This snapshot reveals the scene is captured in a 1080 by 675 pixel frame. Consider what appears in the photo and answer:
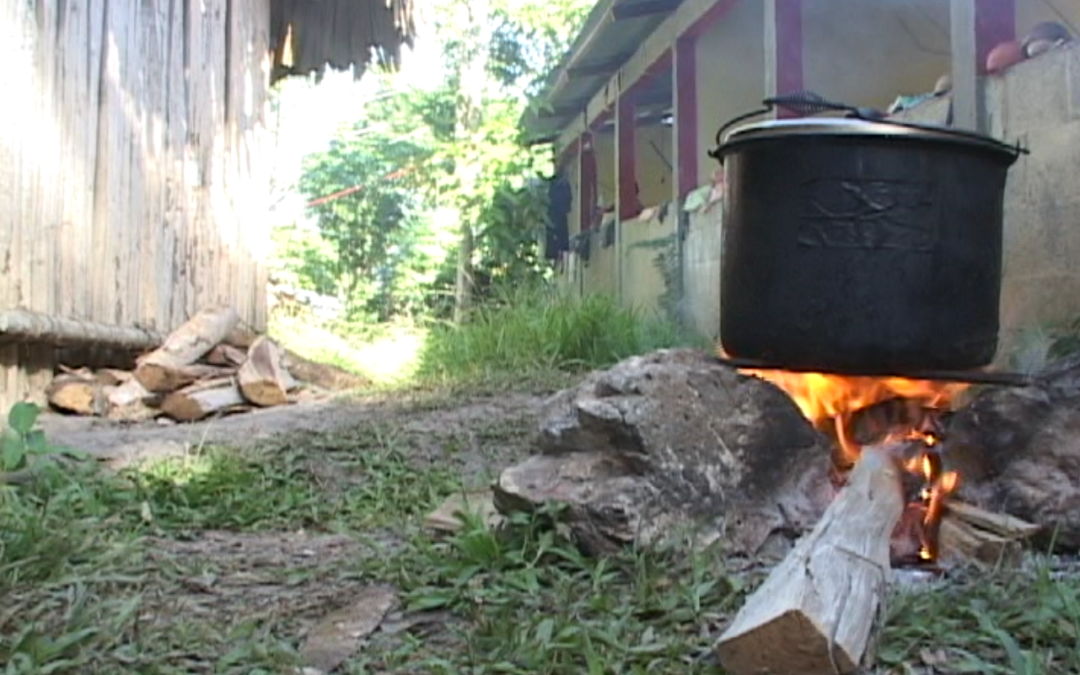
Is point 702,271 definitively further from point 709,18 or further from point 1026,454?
point 1026,454

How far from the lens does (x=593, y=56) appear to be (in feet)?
34.2

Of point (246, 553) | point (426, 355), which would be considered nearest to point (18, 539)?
point (246, 553)

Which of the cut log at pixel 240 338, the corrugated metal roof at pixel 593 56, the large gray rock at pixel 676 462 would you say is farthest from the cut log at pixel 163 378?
the corrugated metal roof at pixel 593 56

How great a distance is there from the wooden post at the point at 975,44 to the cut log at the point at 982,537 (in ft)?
7.57

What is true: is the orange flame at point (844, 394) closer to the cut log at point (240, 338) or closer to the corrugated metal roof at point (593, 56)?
the cut log at point (240, 338)

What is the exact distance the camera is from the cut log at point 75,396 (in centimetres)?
503

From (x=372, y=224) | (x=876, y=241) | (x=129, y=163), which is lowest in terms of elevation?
(x=876, y=241)

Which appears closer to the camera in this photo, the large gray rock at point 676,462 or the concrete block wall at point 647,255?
the large gray rock at point 676,462

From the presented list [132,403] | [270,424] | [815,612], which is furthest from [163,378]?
[815,612]

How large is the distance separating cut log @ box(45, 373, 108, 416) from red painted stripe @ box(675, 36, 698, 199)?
184 inches

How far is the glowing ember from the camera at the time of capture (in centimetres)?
308

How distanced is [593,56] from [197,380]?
6124 mm

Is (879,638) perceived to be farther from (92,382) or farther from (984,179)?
(92,382)

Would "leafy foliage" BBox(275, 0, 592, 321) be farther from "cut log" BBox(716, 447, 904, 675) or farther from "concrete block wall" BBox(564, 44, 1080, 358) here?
"cut log" BBox(716, 447, 904, 675)
